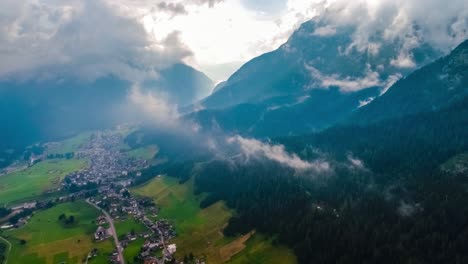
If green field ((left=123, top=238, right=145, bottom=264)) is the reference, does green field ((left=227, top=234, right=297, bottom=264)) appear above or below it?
below

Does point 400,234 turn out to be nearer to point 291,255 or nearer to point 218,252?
point 291,255

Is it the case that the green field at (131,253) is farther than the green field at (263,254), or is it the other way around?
the green field at (131,253)

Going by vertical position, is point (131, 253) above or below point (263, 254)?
above

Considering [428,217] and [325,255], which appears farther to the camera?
[428,217]

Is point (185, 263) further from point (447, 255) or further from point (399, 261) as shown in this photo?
point (447, 255)

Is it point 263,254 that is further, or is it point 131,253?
point 131,253

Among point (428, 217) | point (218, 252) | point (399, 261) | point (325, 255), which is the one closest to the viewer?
point (399, 261)

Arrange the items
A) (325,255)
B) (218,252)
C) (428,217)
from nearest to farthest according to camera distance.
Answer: (325,255) < (428,217) < (218,252)

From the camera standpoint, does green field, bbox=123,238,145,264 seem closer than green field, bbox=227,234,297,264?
No

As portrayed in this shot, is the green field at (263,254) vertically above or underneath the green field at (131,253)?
underneath

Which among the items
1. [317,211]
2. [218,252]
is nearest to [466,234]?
[317,211]
